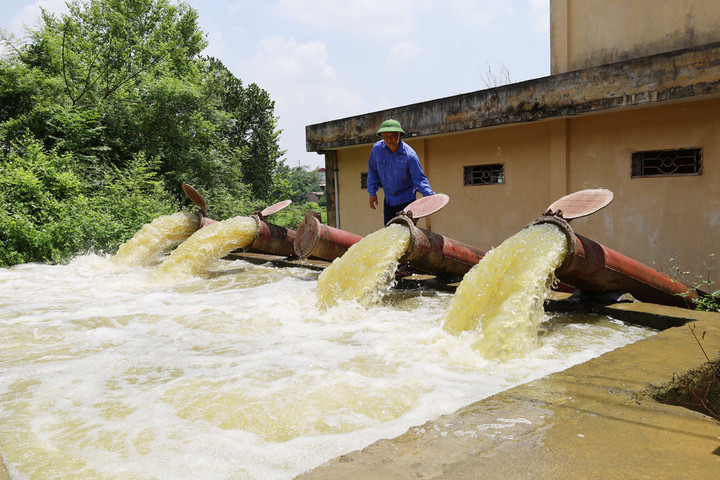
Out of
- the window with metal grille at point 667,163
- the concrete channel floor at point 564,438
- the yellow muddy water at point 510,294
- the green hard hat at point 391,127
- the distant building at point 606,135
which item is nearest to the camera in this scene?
the concrete channel floor at point 564,438

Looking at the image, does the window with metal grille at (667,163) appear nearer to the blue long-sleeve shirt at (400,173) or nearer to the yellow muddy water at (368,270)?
the blue long-sleeve shirt at (400,173)

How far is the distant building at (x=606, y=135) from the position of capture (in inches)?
208

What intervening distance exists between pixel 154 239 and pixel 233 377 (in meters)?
5.90

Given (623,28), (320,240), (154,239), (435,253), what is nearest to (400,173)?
(320,240)

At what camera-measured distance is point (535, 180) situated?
6.85m

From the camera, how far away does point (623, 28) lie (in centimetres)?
613

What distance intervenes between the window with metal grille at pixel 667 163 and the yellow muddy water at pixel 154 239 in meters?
6.18

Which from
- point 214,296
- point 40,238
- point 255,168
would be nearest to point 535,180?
point 214,296

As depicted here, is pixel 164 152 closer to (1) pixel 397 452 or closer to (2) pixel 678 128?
(2) pixel 678 128

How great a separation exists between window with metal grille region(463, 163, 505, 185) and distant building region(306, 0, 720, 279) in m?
0.01

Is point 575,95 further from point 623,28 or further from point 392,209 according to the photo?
point 392,209

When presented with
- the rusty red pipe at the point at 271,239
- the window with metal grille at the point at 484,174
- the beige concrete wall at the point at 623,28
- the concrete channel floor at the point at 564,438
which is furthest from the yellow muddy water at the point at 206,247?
the concrete channel floor at the point at 564,438

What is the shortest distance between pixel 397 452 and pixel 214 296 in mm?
4143

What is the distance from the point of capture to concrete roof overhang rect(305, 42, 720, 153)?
4906 millimetres
